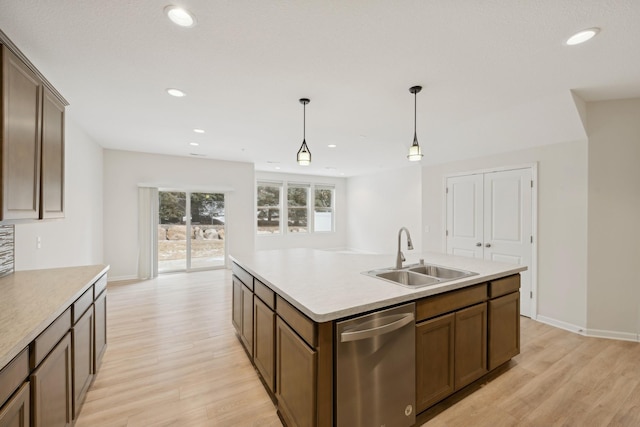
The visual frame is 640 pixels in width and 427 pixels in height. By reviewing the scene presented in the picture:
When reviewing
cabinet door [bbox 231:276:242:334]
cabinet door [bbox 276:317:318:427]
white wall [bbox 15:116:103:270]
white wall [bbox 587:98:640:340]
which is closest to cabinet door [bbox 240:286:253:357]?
cabinet door [bbox 231:276:242:334]

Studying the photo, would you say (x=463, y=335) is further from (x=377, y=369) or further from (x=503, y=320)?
(x=377, y=369)

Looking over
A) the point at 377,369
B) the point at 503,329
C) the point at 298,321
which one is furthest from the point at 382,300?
the point at 503,329

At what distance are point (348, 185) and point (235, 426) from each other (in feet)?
26.1

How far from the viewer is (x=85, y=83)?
2.54 m

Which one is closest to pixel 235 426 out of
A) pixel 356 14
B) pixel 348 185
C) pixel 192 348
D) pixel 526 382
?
pixel 192 348

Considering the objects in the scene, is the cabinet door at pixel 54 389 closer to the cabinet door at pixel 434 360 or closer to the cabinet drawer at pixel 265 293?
the cabinet drawer at pixel 265 293

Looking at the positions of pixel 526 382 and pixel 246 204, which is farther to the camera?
pixel 246 204

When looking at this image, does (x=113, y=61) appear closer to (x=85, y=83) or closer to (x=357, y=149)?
(x=85, y=83)

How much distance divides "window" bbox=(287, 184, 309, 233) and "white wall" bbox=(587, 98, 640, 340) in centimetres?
662

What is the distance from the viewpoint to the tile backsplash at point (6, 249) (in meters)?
2.08

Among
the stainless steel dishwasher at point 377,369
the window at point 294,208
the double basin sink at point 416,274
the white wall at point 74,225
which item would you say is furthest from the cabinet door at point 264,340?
the window at point 294,208

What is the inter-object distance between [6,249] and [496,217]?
18.0 feet

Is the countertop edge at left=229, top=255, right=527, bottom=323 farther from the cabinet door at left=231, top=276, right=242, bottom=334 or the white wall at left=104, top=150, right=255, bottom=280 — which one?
the white wall at left=104, top=150, right=255, bottom=280

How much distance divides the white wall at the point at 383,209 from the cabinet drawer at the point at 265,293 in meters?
4.47
